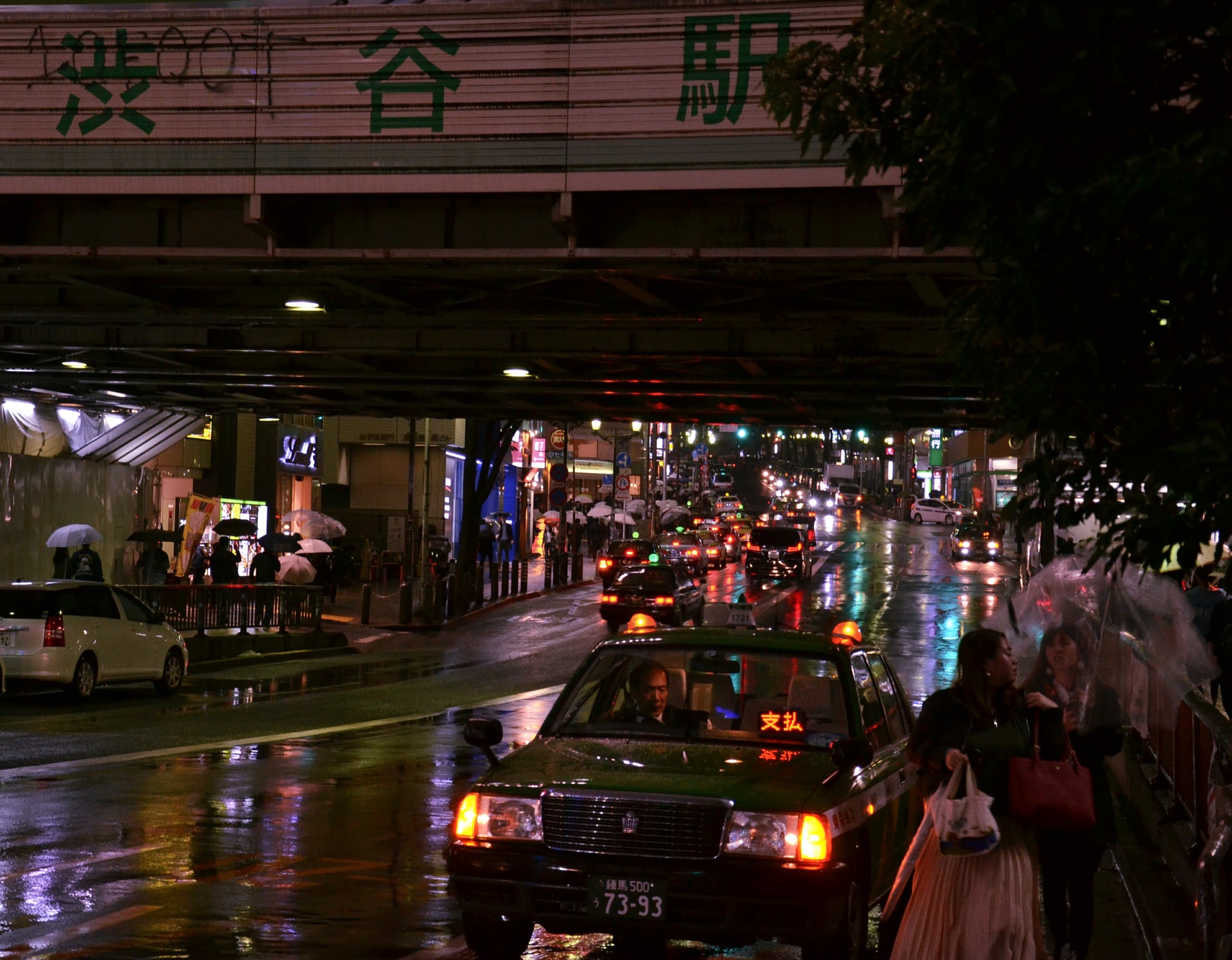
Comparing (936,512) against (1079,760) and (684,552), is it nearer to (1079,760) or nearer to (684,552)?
(684,552)

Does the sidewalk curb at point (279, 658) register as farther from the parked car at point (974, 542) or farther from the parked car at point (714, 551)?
the parked car at point (974, 542)

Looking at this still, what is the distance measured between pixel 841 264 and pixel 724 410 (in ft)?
55.7

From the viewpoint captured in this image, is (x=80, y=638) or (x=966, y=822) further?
(x=80, y=638)

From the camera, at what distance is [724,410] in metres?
32.1

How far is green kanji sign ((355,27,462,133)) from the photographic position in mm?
15547

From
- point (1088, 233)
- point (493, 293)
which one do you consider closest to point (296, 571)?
point (493, 293)

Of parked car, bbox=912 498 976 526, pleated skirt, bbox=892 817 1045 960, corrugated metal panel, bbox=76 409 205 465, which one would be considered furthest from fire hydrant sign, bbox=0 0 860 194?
parked car, bbox=912 498 976 526

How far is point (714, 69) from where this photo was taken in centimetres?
1494

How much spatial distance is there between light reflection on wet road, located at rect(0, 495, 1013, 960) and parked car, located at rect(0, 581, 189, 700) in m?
0.50

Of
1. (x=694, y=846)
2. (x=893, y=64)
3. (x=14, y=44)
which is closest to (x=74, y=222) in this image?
(x=14, y=44)

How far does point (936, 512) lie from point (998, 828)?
99.9m

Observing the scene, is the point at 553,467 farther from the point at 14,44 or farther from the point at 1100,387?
the point at 1100,387

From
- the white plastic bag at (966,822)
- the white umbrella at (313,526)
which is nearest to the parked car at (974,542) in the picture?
the white umbrella at (313,526)

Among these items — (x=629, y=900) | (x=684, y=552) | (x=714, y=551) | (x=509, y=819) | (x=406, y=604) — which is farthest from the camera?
(x=714, y=551)
